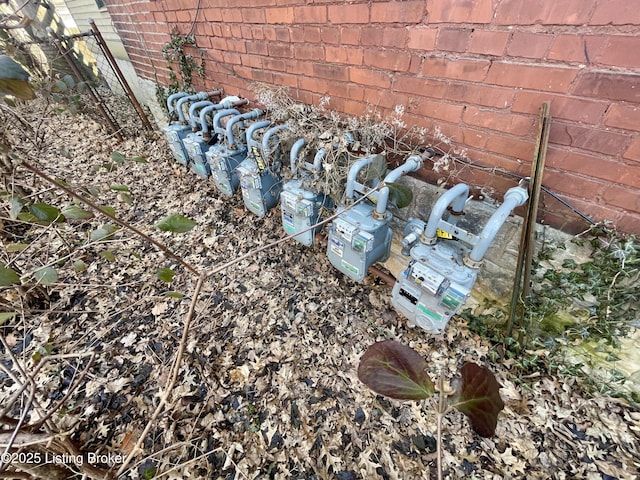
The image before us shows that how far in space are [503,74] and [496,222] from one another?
0.81 m

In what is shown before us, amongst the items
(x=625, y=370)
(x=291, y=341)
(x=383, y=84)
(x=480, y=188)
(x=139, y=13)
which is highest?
(x=139, y=13)

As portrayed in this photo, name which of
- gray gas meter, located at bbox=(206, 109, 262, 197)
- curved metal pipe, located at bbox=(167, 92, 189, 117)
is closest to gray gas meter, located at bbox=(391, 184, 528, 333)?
gray gas meter, located at bbox=(206, 109, 262, 197)

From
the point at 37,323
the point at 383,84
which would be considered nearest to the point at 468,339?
the point at 383,84

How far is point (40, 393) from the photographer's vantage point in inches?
80.0

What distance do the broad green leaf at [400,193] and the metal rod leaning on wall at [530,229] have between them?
0.66 m

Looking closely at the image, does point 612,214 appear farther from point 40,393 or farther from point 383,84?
point 40,393

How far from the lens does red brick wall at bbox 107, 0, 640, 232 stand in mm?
1289

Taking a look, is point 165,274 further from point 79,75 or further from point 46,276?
point 79,75

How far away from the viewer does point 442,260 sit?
1703mm

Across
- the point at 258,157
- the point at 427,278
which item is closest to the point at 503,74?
the point at 427,278

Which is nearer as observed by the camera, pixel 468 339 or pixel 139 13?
pixel 468 339

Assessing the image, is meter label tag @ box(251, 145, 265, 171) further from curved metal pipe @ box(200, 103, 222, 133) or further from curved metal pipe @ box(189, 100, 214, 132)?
curved metal pipe @ box(189, 100, 214, 132)

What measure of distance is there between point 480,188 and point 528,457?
1667 mm

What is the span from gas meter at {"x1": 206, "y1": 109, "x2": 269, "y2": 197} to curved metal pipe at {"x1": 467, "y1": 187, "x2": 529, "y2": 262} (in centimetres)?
231
